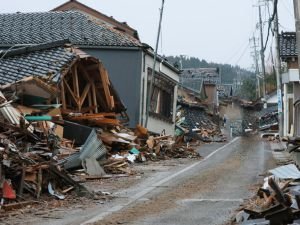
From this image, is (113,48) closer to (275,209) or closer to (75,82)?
(75,82)

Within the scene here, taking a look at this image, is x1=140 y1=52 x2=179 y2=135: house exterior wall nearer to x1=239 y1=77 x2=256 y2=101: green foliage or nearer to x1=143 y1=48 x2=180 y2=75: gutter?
x1=143 y1=48 x2=180 y2=75: gutter

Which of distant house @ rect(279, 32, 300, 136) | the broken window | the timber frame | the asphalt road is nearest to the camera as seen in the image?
the asphalt road

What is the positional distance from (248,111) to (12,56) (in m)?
48.1

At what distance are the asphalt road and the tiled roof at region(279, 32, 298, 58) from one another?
50.7ft

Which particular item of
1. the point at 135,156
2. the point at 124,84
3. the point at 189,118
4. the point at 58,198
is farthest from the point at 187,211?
the point at 189,118

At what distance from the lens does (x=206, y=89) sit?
7131cm

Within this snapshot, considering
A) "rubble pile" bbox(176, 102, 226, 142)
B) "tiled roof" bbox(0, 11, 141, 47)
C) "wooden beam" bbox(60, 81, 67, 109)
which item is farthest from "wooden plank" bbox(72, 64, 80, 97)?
"rubble pile" bbox(176, 102, 226, 142)

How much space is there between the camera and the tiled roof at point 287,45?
29.7 meters

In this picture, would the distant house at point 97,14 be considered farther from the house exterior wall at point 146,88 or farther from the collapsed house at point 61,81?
the collapsed house at point 61,81

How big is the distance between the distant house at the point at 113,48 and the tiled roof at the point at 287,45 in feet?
21.8

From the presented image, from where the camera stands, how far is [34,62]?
61.3ft

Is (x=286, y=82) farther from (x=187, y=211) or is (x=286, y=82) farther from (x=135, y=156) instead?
(x=187, y=211)

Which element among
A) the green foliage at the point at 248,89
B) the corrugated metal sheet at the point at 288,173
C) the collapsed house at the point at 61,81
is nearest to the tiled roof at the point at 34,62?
the collapsed house at the point at 61,81

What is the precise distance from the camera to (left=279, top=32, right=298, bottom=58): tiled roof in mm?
29725
